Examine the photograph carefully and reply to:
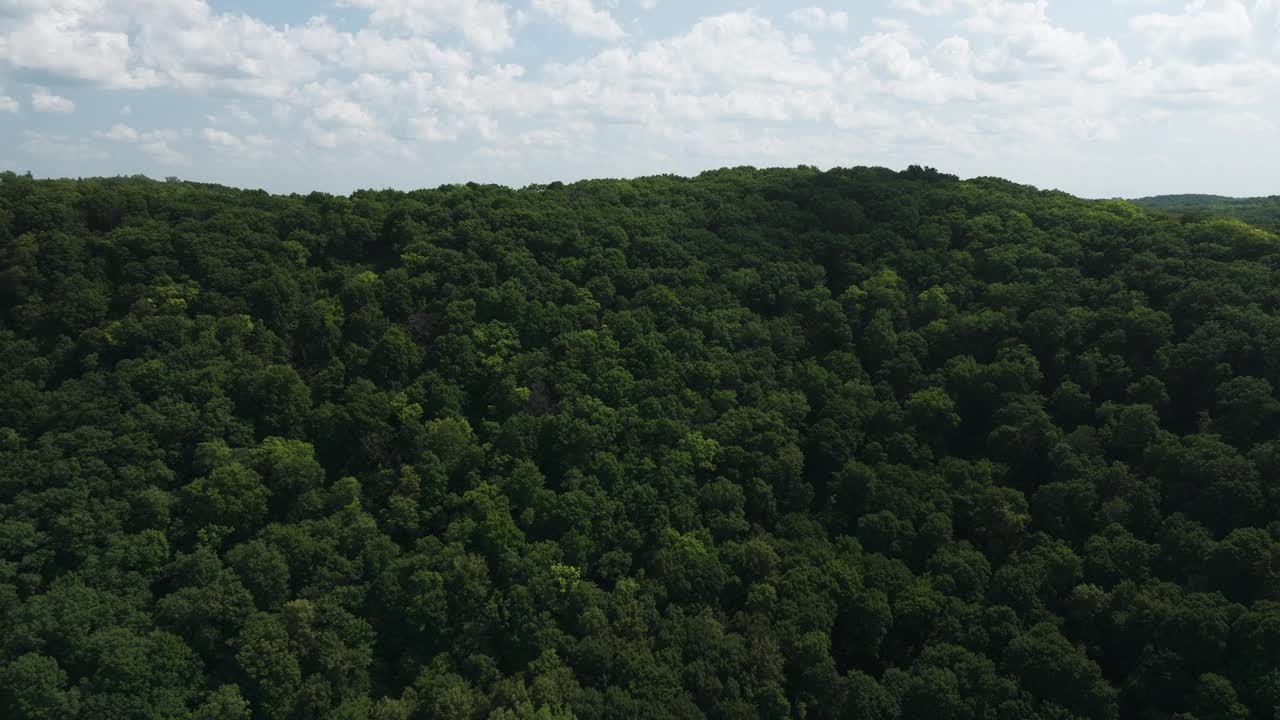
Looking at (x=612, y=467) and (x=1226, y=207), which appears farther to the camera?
(x=1226, y=207)

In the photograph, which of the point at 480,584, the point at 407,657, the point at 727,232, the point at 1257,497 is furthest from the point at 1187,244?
the point at 407,657

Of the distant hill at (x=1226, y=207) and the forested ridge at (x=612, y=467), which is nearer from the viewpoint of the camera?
the forested ridge at (x=612, y=467)

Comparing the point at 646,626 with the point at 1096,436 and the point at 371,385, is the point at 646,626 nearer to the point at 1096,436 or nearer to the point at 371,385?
the point at 371,385

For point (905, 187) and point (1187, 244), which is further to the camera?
point (905, 187)

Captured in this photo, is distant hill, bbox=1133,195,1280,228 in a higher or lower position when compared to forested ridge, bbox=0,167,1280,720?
higher

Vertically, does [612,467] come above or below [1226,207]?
below
